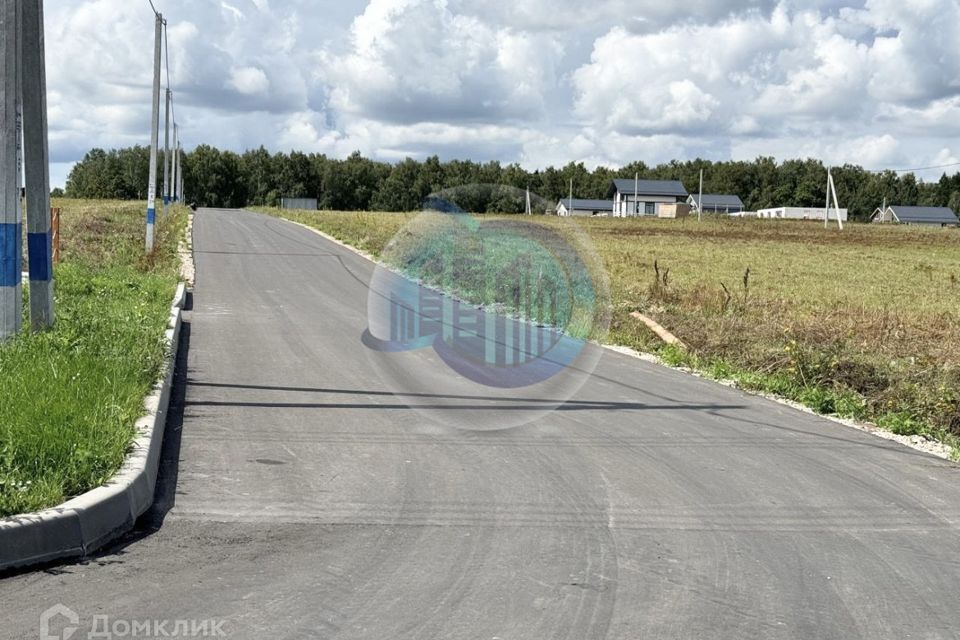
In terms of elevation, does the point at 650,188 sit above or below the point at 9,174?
above

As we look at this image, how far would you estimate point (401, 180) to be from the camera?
11831 centimetres

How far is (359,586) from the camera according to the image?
4.88 metres

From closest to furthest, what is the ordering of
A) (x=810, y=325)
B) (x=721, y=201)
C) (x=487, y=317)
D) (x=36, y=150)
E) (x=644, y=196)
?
1. (x=36, y=150)
2. (x=810, y=325)
3. (x=487, y=317)
4. (x=644, y=196)
5. (x=721, y=201)

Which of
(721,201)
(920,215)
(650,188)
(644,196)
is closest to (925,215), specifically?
(920,215)

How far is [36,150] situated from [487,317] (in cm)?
882

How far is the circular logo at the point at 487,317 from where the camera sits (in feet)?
34.3

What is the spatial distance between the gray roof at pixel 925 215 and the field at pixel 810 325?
355 feet

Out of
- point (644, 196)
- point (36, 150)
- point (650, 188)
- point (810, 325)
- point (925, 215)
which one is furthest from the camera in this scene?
point (925, 215)

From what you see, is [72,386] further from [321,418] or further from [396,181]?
[396,181]

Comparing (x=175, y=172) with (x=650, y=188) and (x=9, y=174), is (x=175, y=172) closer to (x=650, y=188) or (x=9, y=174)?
(x=650, y=188)

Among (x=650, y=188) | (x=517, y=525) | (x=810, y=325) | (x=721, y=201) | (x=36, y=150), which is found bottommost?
(x=517, y=525)

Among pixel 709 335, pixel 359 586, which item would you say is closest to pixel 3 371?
pixel 359 586

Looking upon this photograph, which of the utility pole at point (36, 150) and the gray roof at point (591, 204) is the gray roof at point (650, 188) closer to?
the gray roof at point (591, 204)

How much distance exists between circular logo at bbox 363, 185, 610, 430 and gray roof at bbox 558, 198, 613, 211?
10282cm
